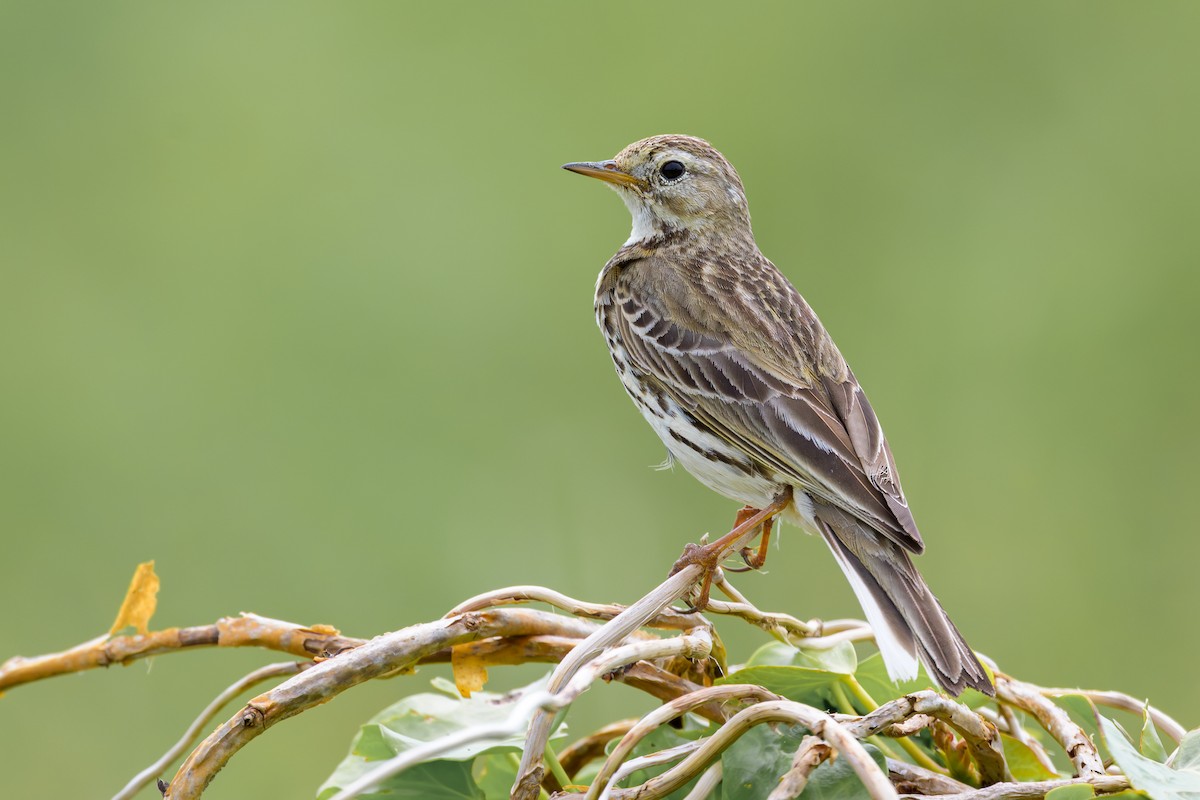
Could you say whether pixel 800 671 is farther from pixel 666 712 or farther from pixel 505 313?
pixel 505 313

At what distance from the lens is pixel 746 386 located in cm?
417

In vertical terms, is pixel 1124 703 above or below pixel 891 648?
below

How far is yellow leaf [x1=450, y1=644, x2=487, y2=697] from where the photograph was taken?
8.09 feet

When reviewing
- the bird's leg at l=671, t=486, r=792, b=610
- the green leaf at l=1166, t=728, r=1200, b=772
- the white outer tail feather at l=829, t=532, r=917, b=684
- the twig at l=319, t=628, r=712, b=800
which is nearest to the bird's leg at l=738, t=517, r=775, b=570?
the bird's leg at l=671, t=486, r=792, b=610

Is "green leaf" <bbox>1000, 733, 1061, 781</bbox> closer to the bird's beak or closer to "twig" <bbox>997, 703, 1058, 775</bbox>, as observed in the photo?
"twig" <bbox>997, 703, 1058, 775</bbox>

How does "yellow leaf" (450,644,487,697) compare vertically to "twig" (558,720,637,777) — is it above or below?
above

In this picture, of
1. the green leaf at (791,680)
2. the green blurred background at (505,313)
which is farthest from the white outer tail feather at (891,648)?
the green blurred background at (505,313)

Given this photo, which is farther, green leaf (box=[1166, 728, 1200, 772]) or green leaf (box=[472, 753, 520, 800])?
green leaf (box=[472, 753, 520, 800])

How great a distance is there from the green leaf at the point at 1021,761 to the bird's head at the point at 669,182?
302cm

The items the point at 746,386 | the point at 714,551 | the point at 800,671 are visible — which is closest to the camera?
the point at 800,671

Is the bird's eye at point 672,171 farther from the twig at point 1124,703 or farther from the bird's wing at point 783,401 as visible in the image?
the twig at point 1124,703

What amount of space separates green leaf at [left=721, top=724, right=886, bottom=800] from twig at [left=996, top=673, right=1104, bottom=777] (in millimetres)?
320

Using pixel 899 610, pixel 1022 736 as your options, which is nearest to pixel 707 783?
pixel 1022 736

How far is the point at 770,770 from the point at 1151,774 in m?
0.54
